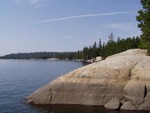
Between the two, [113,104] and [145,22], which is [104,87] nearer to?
[113,104]

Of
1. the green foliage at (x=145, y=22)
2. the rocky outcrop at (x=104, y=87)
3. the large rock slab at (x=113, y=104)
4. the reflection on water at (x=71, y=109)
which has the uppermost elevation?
the green foliage at (x=145, y=22)

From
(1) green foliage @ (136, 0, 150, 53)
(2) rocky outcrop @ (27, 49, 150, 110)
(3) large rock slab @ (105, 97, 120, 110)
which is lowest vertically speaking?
(3) large rock slab @ (105, 97, 120, 110)

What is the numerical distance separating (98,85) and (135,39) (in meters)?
86.4

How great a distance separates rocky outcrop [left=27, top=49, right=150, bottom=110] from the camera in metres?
34.0

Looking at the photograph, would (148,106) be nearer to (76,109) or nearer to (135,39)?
(76,109)

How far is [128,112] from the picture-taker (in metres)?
32.4

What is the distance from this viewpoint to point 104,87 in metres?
35.2

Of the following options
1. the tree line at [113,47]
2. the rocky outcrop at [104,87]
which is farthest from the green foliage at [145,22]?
the tree line at [113,47]

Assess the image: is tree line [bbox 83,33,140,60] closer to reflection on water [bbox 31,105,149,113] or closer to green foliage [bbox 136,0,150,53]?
green foliage [bbox 136,0,150,53]

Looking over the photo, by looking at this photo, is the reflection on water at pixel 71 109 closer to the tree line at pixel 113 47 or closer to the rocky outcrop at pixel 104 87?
the rocky outcrop at pixel 104 87

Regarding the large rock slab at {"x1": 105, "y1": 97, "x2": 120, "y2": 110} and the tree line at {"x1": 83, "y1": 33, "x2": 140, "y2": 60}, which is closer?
the large rock slab at {"x1": 105, "y1": 97, "x2": 120, "y2": 110}

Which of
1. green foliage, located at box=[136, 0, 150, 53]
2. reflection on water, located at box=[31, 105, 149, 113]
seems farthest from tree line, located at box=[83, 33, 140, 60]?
reflection on water, located at box=[31, 105, 149, 113]

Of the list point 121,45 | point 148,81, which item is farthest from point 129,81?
point 121,45

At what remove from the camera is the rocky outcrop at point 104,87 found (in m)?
34.0
